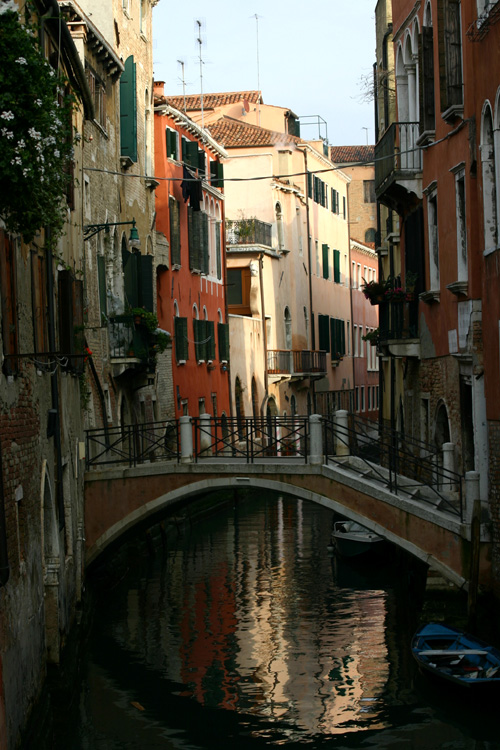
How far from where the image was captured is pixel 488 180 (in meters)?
15.5

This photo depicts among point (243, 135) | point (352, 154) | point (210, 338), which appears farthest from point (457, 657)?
point (352, 154)

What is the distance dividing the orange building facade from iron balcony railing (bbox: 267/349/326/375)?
4.82 meters

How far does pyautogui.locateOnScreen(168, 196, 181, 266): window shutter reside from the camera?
28.7m

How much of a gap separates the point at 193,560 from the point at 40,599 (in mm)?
11149

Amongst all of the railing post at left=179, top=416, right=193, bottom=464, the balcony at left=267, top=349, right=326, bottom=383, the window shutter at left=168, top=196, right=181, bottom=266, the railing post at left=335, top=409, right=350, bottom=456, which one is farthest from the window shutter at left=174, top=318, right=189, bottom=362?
the railing post at left=335, top=409, right=350, bottom=456

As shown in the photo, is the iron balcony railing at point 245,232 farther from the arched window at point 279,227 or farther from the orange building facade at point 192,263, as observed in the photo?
the orange building facade at point 192,263

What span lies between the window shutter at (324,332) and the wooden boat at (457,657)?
103 feet

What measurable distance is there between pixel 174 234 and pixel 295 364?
1308cm

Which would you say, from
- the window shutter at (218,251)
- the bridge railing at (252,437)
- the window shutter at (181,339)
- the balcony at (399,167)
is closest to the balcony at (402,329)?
the balcony at (399,167)

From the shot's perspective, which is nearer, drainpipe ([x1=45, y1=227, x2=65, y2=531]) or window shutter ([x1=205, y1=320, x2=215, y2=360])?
drainpipe ([x1=45, y1=227, x2=65, y2=531])

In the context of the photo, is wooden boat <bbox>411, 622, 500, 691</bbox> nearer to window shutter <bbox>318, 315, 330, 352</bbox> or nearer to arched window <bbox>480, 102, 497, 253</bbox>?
arched window <bbox>480, 102, 497, 253</bbox>

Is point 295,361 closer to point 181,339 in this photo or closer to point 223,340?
point 223,340

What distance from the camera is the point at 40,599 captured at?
13055mm

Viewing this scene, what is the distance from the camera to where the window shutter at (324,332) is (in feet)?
149
